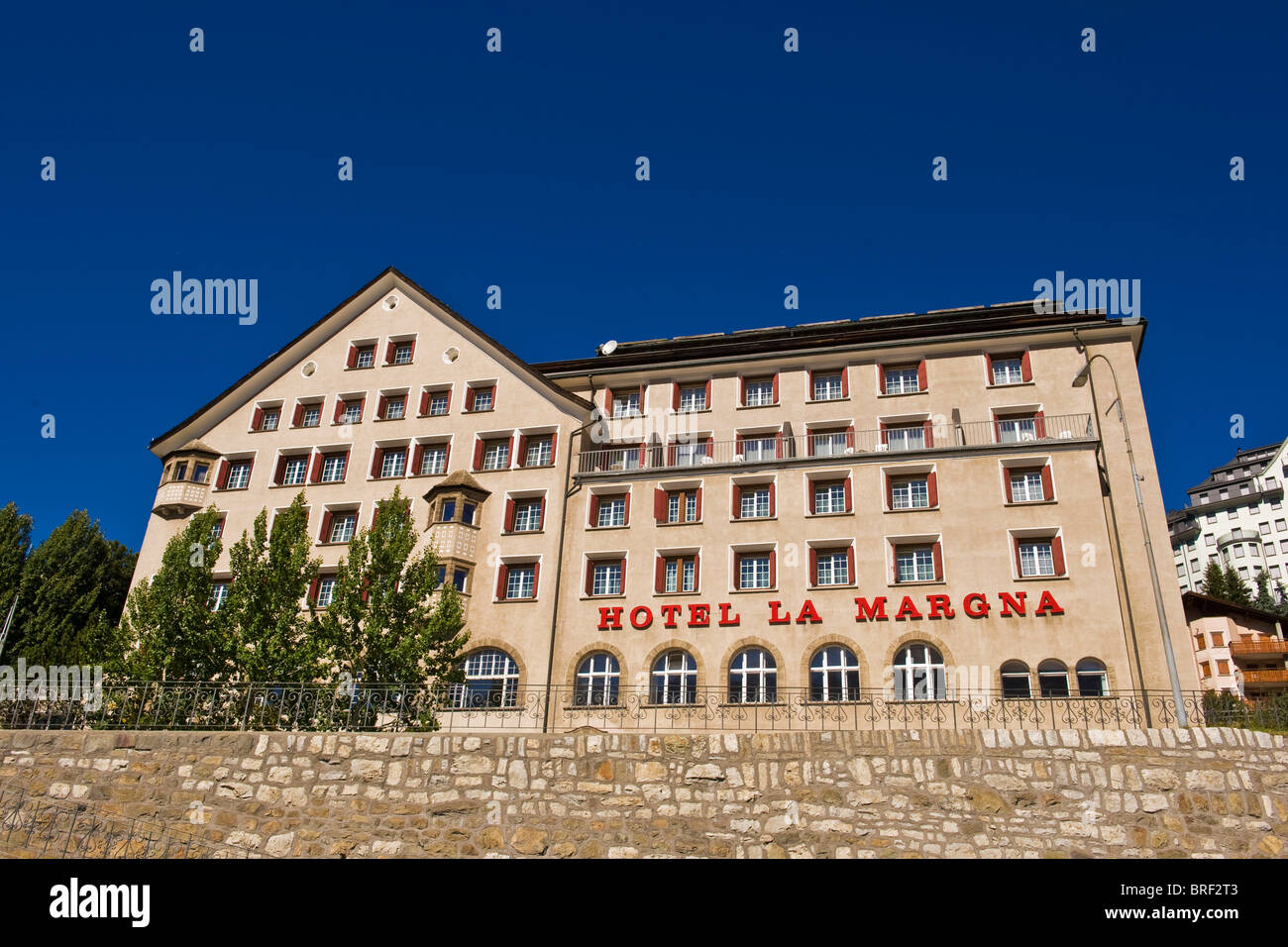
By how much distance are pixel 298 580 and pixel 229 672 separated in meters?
3.39

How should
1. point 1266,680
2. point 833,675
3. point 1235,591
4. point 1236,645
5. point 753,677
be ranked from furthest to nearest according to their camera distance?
point 1235,591, point 1236,645, point 1266,680, point 753,677, point 833,675

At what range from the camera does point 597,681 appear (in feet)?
109

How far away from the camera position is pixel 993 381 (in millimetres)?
36781

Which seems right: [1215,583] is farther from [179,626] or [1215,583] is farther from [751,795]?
[179,626]

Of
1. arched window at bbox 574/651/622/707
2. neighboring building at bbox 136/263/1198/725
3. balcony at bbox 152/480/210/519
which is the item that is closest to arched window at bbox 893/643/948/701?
neighboring building at bbox 136/263/1198/725

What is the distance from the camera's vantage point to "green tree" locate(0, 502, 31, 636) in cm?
4403

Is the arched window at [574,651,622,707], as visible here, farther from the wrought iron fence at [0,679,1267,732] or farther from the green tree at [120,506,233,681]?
the green tree at [120,506,233,681]

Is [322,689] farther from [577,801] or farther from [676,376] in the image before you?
[676,376]

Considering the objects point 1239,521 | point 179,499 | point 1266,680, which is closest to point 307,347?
point 179,499

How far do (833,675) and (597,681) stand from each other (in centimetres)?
855

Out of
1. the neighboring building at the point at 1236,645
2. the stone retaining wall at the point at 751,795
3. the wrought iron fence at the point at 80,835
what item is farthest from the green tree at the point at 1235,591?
the wrought iron fence at the point at 80,835

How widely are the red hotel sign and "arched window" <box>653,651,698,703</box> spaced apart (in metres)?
1.22

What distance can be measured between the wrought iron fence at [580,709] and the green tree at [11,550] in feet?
75.7
